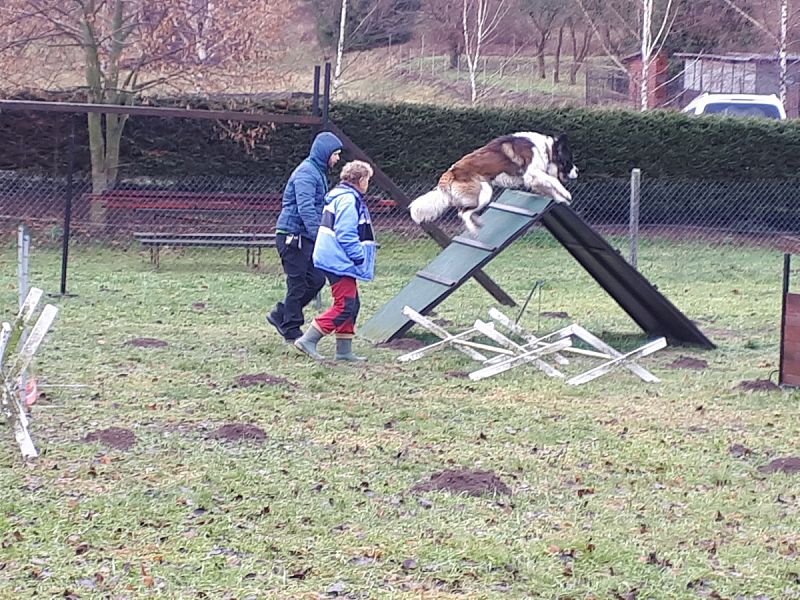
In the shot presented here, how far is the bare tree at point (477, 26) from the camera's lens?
28797 mm

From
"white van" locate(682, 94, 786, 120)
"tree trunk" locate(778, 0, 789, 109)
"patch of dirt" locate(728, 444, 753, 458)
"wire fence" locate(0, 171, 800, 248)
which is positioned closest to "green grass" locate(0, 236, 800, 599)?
"patch of dirt" locate(728, 444, 753, 458)

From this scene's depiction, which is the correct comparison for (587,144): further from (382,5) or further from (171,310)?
(382,5)

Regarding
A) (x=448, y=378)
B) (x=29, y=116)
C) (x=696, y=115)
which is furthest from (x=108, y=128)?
(x=448, y=378)

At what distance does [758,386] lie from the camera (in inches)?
288

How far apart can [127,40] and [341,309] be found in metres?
10.4

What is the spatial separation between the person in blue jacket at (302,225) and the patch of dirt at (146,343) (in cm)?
95

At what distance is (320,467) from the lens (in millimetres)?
5348

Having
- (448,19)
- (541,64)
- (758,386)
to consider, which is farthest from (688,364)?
(541,64)

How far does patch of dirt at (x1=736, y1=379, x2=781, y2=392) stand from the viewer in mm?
7254

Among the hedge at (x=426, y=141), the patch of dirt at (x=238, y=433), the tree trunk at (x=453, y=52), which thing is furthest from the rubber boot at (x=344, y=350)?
the tree trunk at (x=453, y=52)

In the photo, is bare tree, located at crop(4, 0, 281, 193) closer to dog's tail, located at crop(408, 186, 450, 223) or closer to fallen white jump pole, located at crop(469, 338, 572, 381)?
dog's tail, located at crop(408, 186, 450, 223)

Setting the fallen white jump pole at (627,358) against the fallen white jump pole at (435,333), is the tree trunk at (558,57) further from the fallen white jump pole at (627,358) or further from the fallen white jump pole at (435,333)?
the fallen white jump pole at (627,358)

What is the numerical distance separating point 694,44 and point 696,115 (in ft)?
48.1

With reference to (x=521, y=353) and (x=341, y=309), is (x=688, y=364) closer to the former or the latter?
(x=521, y=353)
